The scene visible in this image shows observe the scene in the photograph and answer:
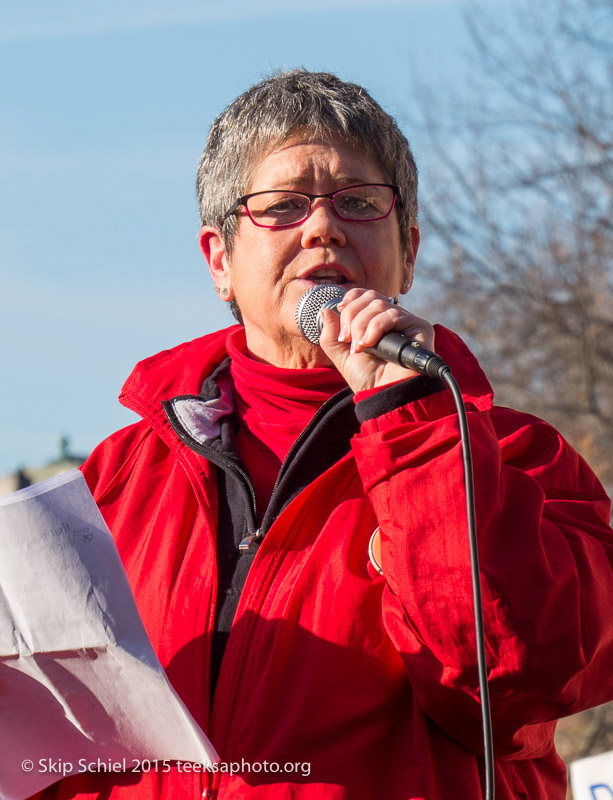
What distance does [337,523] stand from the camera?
245 cm

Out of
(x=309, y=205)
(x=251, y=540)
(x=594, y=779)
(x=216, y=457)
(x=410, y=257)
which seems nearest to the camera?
(x=251, y=540)

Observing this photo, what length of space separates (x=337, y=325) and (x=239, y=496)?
51 centimetres

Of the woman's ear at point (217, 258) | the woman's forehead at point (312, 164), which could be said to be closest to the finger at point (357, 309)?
the woman's forehead at point (312, 164)

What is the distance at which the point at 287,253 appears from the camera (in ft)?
9.09

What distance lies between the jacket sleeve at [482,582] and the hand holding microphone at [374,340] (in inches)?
4.0

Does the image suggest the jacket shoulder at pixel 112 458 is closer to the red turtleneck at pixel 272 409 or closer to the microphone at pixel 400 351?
the red turtleneck at pixel 272 409

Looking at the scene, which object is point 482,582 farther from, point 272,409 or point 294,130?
point 294,130

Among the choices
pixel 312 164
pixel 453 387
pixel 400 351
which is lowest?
pixel 453 387

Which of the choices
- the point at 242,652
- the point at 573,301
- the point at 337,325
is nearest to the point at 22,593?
the point at 242,652

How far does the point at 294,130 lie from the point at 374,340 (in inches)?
35.0

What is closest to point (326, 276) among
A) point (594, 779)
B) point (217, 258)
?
point (217, 258)

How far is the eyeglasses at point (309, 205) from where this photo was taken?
279 centimetres

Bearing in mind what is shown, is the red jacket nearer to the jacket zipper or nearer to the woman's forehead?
the jacket zipper

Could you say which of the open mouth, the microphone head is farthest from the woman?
the microphone head
